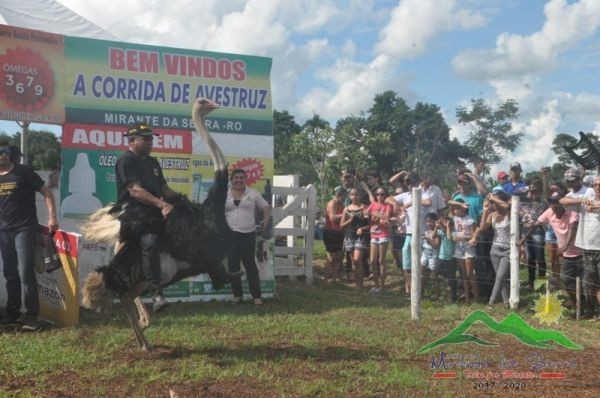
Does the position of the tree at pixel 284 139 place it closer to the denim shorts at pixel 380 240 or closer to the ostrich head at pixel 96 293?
the denim shorts at pixel 380 240

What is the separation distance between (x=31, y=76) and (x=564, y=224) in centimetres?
733

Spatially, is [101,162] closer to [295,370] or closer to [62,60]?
[62,60]

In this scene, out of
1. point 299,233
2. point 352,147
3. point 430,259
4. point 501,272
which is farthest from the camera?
point 352,147

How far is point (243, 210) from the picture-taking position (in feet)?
31.6

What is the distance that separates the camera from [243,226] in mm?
9617

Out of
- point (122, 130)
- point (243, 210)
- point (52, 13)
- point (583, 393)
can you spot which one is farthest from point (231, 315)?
point (52, 13)

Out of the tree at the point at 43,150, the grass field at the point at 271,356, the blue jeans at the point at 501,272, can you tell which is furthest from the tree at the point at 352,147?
the grass field at the point at 271,356

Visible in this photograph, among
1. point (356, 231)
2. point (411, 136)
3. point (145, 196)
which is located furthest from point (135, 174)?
point (411, 136)

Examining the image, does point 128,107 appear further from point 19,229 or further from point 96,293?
point 96,293

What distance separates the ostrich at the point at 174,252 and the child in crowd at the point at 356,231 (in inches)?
204

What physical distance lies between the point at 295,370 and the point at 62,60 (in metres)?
5.64

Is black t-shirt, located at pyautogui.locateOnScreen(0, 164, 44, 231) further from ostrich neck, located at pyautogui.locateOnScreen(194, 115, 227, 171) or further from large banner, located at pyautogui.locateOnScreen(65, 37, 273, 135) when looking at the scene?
ostrich neck, located at pyautogui.locateOnScreen(194, 115, 227, 171)

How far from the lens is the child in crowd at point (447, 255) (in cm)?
996

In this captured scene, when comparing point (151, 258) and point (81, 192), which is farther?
point (81, 192)
